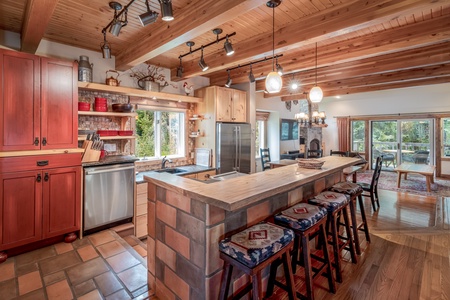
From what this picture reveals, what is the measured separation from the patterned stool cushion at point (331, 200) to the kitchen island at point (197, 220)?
0.27 metres

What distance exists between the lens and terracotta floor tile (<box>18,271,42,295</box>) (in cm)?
200

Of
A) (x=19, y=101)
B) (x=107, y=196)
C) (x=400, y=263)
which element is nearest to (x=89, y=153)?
(x=107, y=196)

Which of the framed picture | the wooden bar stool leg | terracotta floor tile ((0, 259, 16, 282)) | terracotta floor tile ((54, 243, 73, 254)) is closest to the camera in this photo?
the wooden bar stool leg

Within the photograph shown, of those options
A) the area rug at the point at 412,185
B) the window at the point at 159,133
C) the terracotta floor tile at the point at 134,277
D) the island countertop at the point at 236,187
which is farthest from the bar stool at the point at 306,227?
the area rug at the point at 412,185

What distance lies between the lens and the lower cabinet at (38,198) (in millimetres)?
2410

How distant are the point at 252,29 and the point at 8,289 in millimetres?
3663

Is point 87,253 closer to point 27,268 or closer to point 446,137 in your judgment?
point 27,268

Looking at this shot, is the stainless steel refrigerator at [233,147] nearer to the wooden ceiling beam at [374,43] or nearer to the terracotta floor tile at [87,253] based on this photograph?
the wooden ceiling beam at [374,43]

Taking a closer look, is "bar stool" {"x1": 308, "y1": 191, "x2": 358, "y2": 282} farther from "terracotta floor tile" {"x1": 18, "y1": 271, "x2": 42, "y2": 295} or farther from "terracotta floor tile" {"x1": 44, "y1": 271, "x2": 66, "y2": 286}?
"terracotta floor tile" {"x1": 18, "y1": 271, "x2": 42, "y2": 295}

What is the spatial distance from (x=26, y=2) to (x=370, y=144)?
1023 cm

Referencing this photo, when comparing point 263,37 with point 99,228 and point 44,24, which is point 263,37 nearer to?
point 44,24

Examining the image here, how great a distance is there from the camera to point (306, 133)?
345 inches

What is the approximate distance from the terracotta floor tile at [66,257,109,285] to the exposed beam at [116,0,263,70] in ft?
8.28

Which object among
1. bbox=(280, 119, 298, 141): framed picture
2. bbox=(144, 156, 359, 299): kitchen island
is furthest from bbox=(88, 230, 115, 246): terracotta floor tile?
bbox=(280, 119, 298, 141): framed picture
